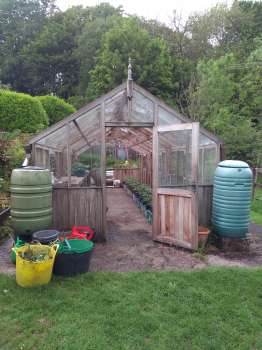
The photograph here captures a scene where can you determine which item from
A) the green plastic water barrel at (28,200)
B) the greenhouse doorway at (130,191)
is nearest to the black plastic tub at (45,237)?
the green plastic water barrel at (28,200)

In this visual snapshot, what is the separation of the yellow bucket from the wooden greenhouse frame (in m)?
2.03

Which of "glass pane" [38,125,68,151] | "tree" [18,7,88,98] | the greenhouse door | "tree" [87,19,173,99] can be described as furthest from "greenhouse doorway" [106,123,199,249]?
"tree" [18,7,88,98]

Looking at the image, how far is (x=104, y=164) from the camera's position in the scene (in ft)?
18.7

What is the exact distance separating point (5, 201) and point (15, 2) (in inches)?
1300

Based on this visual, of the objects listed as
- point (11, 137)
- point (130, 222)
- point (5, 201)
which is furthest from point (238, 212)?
point (11, 137)

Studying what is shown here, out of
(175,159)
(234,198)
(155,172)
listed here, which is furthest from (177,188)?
(234,198)

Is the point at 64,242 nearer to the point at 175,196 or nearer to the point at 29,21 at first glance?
the point at 175,196

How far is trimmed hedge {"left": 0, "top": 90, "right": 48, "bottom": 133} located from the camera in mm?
10130

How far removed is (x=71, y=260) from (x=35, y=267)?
21.8 inches

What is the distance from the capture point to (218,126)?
497 inches

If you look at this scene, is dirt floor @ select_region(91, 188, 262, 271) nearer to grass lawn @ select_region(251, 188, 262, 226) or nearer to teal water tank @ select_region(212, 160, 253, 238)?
teal water tank @ select_region(212, 160, 253, 238)

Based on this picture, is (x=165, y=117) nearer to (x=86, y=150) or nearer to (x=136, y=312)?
(x=86, y=150)

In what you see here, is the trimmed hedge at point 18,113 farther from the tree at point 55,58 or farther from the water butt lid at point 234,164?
the tree at point 55,58

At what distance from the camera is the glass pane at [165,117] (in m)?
6.00
